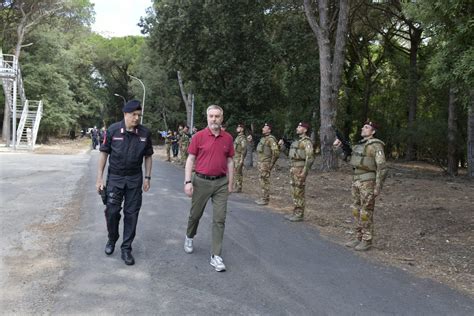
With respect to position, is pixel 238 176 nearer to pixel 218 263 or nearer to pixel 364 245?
pixel 364 245

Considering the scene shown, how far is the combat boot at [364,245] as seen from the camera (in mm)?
7008

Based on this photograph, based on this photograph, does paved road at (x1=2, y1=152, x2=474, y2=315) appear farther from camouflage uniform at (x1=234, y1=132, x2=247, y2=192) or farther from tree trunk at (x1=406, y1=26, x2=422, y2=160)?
tree trunk at (x1=406, y1=26, x2=422, y2=160)

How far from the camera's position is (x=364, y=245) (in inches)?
277

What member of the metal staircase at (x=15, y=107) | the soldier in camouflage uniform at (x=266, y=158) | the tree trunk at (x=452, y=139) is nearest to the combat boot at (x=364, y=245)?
Result: the soldier in camouflage uniform at (x=266, y=158)

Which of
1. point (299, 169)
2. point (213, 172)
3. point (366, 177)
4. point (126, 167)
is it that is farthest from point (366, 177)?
point (126, 167)

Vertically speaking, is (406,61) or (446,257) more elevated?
(406,61)

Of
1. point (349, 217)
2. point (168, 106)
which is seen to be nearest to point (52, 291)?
point (349, 217)

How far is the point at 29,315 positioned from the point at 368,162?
16.7ft

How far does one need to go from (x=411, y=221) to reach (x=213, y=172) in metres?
5.90

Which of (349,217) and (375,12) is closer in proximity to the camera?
(349,217)

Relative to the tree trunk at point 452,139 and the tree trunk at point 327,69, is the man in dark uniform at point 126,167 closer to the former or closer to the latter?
the tree trunk at point 327,69

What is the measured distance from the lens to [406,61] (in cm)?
3647

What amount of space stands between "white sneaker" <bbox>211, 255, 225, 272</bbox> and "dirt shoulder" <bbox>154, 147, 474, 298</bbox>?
2472 millimetres

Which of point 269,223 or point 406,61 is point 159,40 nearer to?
point 269,223
